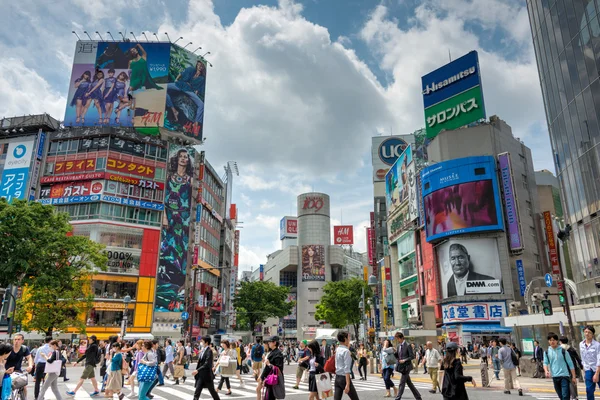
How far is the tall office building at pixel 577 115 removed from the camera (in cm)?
2370

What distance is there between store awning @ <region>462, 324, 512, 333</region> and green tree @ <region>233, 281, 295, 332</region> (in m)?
34.7

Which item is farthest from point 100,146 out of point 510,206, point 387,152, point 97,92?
point 387,152

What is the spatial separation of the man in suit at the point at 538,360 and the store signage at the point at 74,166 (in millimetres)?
46469

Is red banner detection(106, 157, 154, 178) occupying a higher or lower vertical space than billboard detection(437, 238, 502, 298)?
higher

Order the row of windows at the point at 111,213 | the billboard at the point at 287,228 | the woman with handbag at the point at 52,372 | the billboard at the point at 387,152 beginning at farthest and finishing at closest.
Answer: the billboard at the point at 287,228 → the billboard at the point at 387,152 → the row of windows at the point at 111,213 → the woman with handbag at the point at 52,372

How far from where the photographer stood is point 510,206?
4275 centimetres

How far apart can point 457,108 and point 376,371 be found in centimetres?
3243

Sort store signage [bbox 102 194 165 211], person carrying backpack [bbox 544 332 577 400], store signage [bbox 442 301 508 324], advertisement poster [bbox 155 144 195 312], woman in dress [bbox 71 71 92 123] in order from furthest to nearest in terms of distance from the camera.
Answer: woman in dress [bbox 71 71 92 123]
advertisement poster [bbox 155 144 195 312]
store signage [bbox 102 194 165 211]
store signage [bbox 442 301 508 324]
person carrying backpack [bbox 544 332 577 400]

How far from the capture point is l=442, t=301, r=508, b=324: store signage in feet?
135

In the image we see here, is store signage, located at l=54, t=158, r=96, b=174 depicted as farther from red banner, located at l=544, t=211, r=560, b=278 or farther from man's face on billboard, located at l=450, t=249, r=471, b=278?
red banner, located at l=544, t=211, r=560, b=278

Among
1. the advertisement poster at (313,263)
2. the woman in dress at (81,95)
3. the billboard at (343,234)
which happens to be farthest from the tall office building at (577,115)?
the billboard at (343,234)

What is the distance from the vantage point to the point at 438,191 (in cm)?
4559

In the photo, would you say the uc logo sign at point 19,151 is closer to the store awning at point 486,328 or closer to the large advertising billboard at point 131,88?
the large advertising billboard at point 131,88

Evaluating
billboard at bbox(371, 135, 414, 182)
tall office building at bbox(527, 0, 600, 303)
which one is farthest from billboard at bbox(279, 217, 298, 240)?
tall office building at bbox(527, 0, 600, 303)
